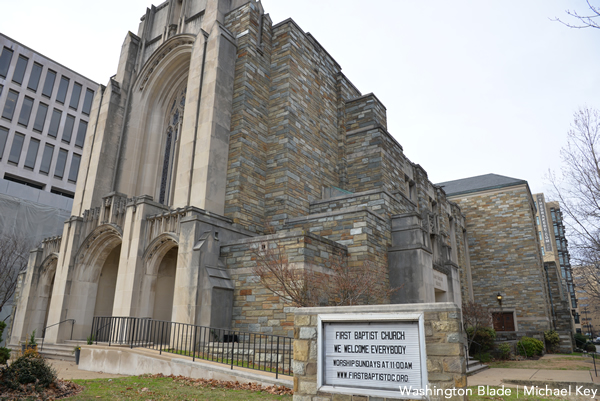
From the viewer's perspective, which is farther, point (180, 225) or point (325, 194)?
point (325, 194)

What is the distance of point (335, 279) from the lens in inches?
506

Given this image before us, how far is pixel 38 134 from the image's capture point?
3784 centimetres

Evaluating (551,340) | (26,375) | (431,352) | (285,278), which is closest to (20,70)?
(285,278)

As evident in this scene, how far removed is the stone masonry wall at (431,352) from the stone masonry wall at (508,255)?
28.8m

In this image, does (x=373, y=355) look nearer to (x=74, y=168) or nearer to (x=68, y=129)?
(x=74, y=168)

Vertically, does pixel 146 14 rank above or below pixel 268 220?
above

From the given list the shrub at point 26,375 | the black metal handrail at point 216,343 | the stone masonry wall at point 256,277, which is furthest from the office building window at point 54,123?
the shrub at point 26,375

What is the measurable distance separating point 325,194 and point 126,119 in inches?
460

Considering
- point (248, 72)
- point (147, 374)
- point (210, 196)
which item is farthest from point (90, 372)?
point (248, 72)

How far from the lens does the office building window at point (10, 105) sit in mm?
35766

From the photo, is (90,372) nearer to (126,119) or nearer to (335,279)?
(335,279)

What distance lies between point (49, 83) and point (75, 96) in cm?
255

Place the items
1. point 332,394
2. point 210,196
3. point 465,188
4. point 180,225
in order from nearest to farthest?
point 332,394
point 180,225
point 210,196
point 465,188

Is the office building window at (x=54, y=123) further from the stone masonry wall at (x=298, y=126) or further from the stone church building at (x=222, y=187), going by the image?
the stone masonry wall at (x=298, y=126)
